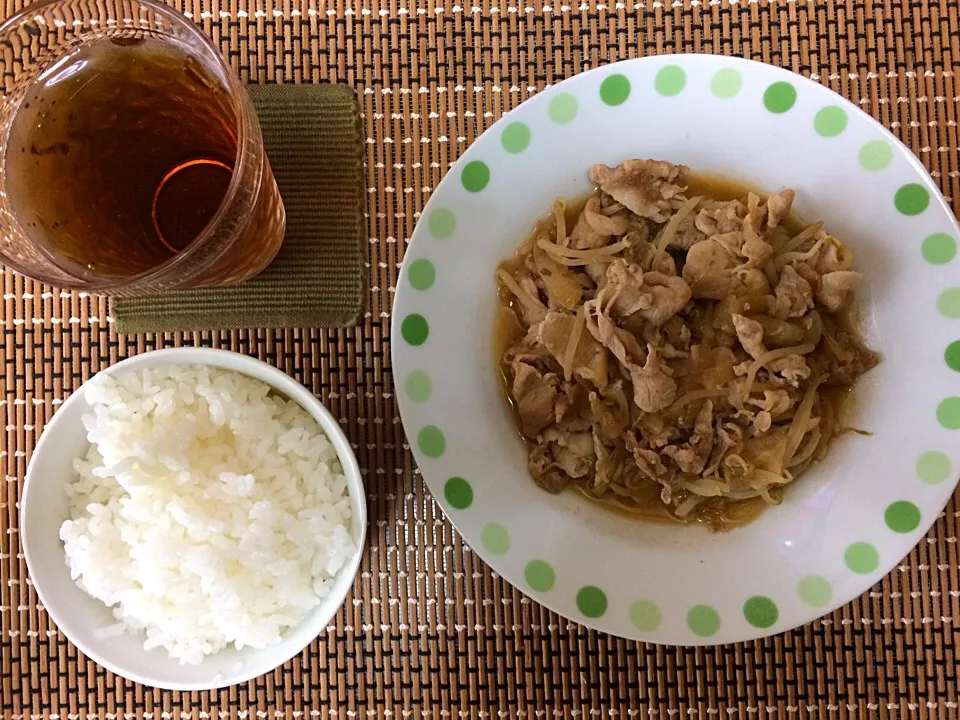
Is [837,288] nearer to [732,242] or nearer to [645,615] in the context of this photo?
[732,242]

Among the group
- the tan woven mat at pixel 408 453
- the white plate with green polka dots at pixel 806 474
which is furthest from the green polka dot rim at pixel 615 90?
the tan woven mat at pixel 408 453

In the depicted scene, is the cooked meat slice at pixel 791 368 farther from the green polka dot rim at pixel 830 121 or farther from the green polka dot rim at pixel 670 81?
the green polka dot rim at pixel 670 81

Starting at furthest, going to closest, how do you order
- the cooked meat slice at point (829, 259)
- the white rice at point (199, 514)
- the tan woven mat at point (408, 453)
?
the tan woven mat at point (408, 453)
the cooked meat slice at point (829, 259)
the white rice at point (199, 514)

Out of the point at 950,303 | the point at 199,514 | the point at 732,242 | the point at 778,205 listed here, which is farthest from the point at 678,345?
the point at 199,514

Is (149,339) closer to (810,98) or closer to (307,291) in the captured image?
(307,291)

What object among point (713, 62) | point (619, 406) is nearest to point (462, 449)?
point (619, 406)

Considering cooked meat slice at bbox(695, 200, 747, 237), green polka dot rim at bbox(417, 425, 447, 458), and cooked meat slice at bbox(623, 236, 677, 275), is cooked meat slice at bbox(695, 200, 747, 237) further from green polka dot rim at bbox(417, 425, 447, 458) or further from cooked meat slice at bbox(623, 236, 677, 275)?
green polka dot rim at bbox(417, 425, 447, 458)
